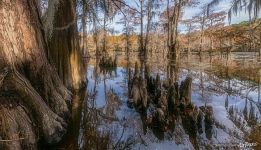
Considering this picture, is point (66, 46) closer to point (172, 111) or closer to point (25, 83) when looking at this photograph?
point (172, 111)

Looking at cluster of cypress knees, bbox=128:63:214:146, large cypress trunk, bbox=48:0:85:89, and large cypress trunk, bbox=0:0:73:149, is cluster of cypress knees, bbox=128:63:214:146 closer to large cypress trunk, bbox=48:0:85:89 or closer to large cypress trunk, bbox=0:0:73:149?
large cypress trunk, bbox=0:0:73:149

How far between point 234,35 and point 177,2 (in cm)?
1188

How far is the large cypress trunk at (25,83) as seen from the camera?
2.94 metres

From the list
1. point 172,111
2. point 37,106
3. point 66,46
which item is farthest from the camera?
point 66,46

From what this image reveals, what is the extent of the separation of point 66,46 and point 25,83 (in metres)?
3.19

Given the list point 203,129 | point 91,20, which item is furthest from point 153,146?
point 91,20

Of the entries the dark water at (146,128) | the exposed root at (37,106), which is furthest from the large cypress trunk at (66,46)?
the exposed root at (37,106)

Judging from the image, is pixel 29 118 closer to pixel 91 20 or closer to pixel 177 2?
pixel 91 20

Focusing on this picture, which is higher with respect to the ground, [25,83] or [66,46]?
[66,46]

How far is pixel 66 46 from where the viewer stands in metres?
6.47

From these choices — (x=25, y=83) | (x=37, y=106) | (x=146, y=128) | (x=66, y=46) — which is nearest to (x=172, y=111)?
(x=146, y=128)

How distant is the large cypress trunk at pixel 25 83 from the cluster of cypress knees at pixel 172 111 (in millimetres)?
1338

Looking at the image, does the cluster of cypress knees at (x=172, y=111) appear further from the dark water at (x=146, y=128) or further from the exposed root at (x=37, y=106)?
the exposed root at (x=37, y=106)

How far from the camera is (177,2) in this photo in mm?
20609
